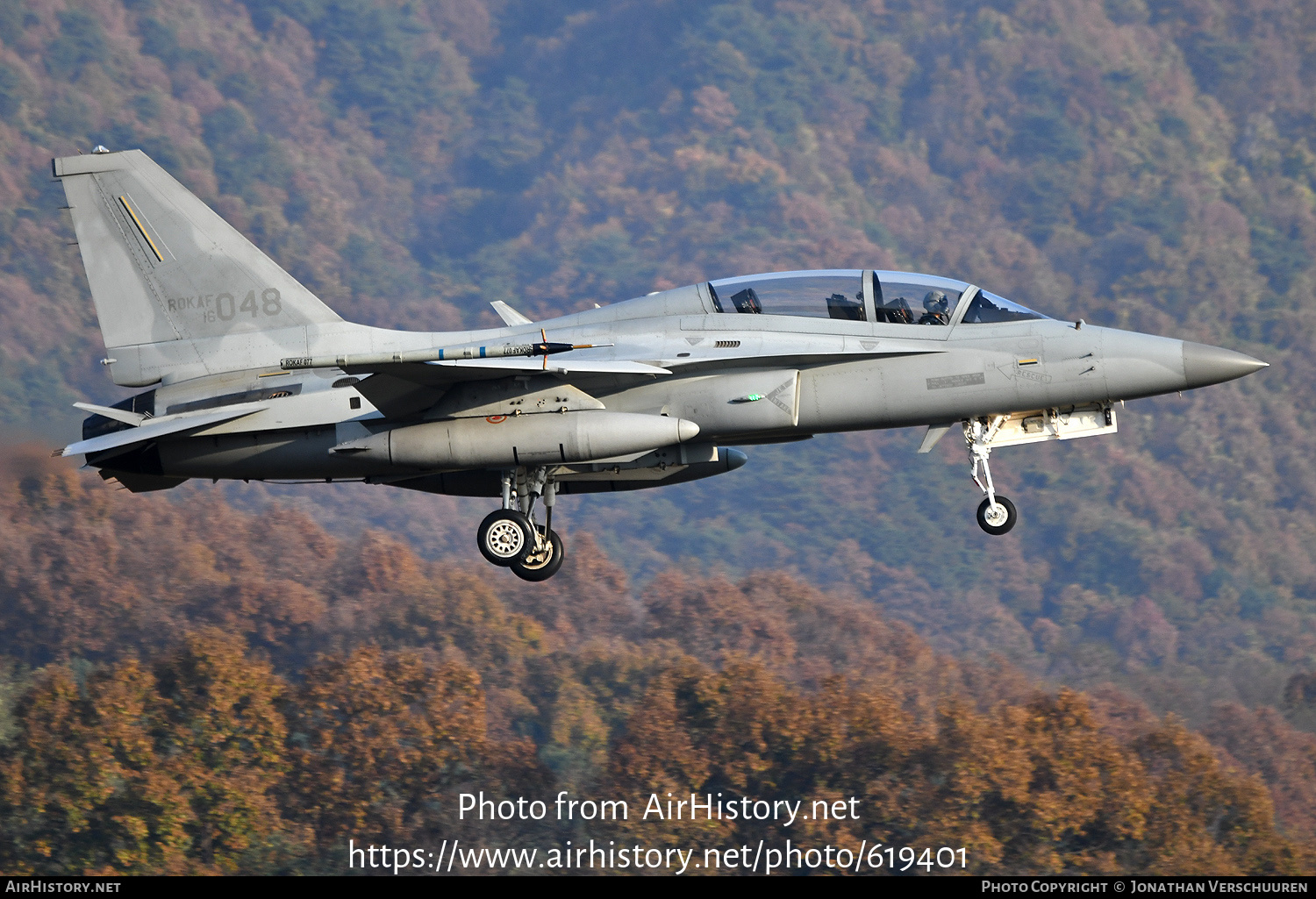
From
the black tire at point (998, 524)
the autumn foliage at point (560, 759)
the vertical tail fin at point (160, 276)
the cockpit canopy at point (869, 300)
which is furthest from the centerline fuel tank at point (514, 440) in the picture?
the autumn foliage at point (560, 759)

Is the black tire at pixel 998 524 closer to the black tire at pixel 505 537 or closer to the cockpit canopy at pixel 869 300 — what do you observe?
the cockpit canopy at pixel 869 300

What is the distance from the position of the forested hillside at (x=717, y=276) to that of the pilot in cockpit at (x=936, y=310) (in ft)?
55.2

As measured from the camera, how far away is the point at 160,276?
779 inches

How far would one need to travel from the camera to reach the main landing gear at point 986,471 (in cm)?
1828

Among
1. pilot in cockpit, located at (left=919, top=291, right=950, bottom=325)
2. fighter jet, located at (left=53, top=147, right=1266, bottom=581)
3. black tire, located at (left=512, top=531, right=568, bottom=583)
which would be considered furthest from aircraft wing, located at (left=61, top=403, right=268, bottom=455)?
pilot in cockpit, located at (left=919, top=291, right=950, bottom=325)

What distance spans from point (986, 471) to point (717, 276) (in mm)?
104112

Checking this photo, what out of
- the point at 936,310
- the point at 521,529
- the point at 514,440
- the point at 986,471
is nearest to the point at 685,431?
the point at 514,440

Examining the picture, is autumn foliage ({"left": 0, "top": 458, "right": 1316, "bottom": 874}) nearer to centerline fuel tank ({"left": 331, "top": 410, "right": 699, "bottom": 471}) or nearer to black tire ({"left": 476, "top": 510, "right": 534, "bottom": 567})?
black tire ({"left": 476, "top": 510, "right": 534, "bottom": 567})

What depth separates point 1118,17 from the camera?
149 metres

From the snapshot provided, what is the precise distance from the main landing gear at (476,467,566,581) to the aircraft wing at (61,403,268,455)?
2.95m

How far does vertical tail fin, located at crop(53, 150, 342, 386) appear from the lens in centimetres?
1966

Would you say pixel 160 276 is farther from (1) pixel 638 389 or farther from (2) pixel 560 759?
(2) pixel 560 759
